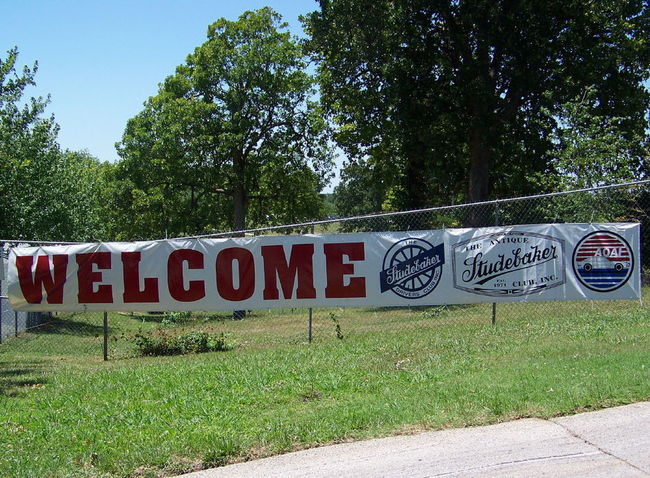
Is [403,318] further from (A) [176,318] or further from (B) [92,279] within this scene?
(B) [92,279]

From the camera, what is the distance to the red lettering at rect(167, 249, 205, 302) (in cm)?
1102

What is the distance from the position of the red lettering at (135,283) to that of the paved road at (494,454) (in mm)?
6715

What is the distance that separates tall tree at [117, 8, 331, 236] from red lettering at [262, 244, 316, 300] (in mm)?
18322

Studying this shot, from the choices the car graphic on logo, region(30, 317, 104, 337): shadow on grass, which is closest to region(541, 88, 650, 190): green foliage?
the car graphic on logo

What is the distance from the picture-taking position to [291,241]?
10.7 meters

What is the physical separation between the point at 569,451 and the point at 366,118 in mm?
22041

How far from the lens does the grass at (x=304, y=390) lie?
5293 millimetres

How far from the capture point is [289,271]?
10.7 m

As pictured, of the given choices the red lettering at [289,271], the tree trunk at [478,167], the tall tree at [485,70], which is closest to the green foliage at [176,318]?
the red lettering at [289,271]

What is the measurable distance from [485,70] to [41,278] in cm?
1672

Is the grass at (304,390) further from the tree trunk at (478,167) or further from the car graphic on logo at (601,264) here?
the tree trunk at (478,167)

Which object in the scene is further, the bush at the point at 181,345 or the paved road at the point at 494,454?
the bush at the point at 181,345

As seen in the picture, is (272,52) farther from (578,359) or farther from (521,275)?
(578,359)

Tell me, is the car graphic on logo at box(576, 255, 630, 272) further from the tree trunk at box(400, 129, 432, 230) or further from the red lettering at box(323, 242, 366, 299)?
the tree trunk at box(400, 129, 432, 230)
